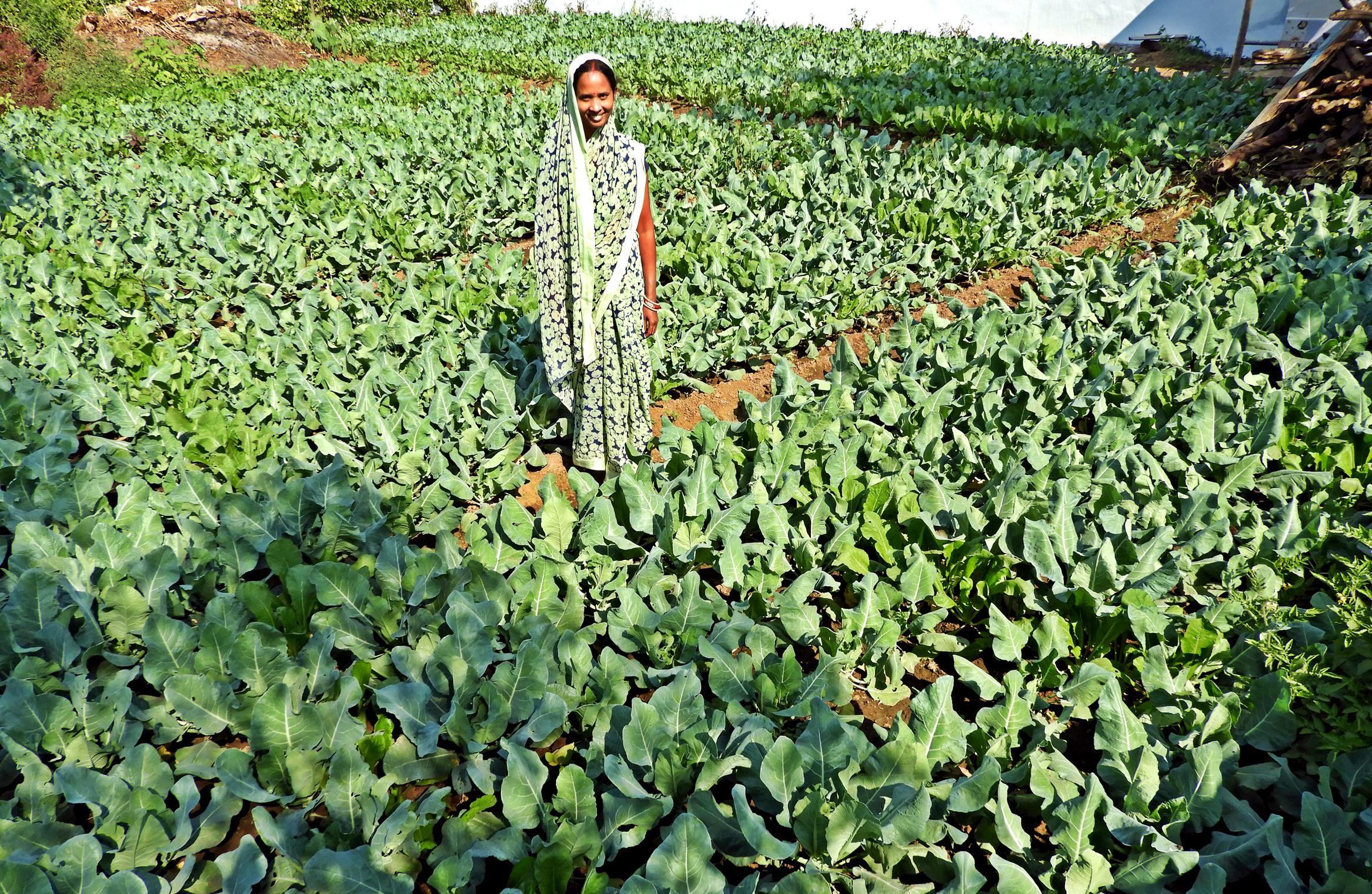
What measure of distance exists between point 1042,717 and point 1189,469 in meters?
1.47

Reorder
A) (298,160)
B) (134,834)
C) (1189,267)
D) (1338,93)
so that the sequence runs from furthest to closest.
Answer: (298,160) < (1338,93) < (1189,267) < (134,834)

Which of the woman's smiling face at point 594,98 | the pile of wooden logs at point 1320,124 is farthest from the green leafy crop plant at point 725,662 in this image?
the pile of wooden logs at point 1320,124

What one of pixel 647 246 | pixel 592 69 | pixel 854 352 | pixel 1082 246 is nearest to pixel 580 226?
pixel 647 246

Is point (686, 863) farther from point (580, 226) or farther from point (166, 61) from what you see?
point (166, 61)

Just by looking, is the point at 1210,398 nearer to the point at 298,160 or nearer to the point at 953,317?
the point at 953,317

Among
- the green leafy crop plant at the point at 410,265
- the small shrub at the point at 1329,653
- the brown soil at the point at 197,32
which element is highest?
the brown soil at the point at 197,32

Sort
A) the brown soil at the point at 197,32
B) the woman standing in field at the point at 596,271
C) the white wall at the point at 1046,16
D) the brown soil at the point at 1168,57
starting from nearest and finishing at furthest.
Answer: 1. the woman standing in field at the point at 596,271
2. the brown soil at the point at 1168,57
3. the brown soil at the point at 197,32
4. the white wall at the point at 1046,16

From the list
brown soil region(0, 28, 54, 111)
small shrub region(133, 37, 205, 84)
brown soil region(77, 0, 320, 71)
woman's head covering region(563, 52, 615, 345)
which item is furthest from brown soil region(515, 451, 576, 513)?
brown soil region(77, 0, 320, 71)

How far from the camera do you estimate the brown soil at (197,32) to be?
55.8 ft

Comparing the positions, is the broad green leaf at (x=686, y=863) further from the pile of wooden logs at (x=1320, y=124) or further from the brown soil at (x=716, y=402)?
the pile of wooden logs at (x=1320, y=124)

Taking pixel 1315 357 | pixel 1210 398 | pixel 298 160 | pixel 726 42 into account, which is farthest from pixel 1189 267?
pixel 726 42

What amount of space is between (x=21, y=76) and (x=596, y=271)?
1642 cm

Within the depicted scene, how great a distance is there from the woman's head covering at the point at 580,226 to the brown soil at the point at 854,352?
62 centimetres

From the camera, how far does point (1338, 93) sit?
737 centimetres
